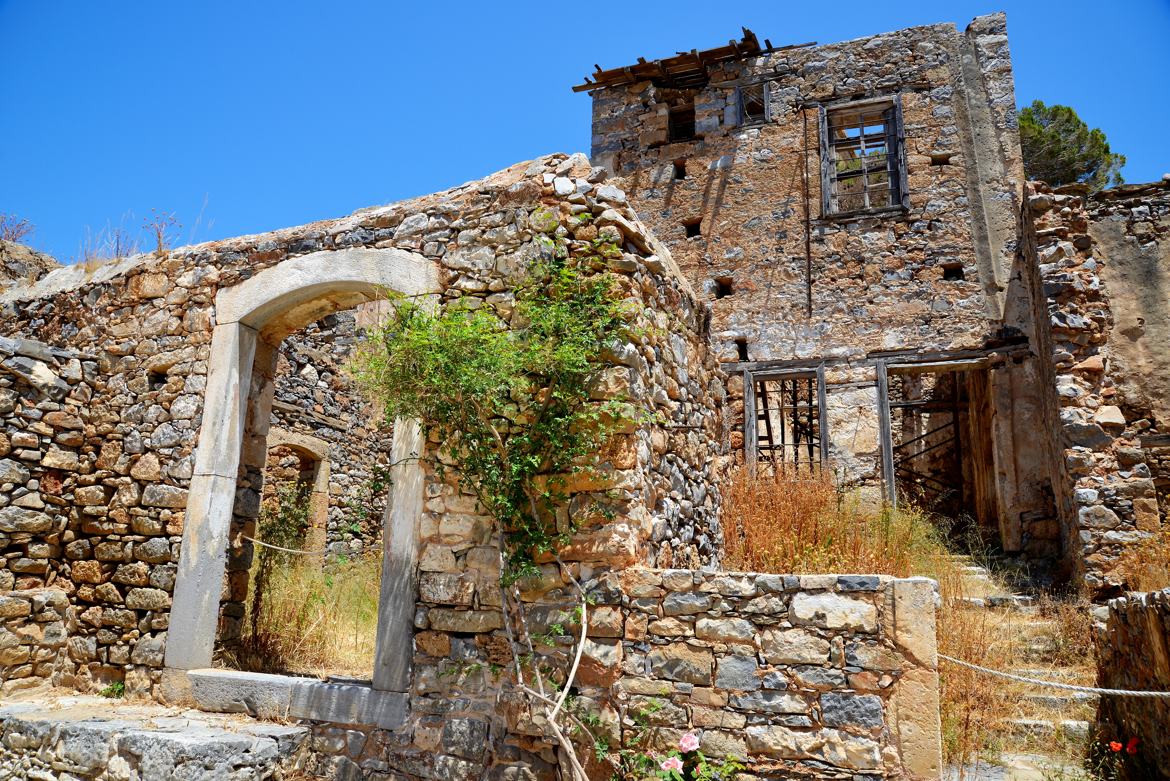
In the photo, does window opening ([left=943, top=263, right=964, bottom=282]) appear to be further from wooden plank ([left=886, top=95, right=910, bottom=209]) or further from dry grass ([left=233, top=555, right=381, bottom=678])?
dry grass ([left=233, top=555, right=381, bottom=678])

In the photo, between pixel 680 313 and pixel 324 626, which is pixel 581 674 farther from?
pixel 324 626

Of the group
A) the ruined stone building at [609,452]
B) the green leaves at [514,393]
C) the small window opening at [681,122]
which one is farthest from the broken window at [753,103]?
the green leaves at [514,393]

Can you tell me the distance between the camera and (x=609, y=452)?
153 inches

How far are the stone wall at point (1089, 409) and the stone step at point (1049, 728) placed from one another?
2673 millimetres

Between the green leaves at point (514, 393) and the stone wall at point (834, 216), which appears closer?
the green leaves at point (514, 393)

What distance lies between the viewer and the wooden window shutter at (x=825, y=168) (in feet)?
34.0

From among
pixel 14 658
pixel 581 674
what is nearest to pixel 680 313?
pixel 581 674

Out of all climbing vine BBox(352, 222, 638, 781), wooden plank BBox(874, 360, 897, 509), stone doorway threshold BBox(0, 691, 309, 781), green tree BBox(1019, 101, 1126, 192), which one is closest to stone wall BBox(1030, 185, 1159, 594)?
wooden plank BBox(874, 360, 897, 509)

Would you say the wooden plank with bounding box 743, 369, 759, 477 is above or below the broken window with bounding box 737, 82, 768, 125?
below

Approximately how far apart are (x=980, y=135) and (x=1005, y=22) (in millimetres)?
1737

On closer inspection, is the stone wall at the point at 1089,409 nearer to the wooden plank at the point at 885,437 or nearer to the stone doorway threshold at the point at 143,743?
the wooden plank at the point at 885,437

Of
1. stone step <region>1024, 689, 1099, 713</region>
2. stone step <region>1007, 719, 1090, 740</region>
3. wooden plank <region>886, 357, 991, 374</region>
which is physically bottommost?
stone step <region>1007, 719, 1090, 740</region>

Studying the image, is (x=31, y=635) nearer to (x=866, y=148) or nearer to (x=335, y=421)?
(x=335, y=421)

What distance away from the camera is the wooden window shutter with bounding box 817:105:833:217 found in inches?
408
